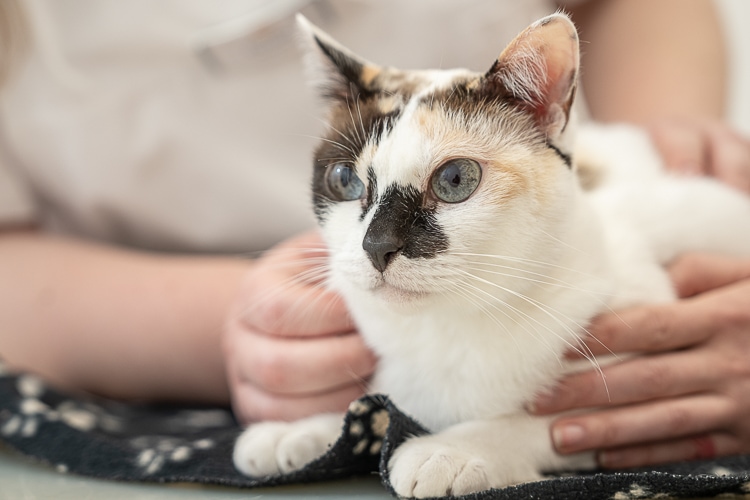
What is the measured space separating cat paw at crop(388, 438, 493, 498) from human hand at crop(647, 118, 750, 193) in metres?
0.63

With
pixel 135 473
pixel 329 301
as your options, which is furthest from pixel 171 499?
pixel 329 301

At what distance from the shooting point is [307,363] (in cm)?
79

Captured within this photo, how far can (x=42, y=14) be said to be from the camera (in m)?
1.14

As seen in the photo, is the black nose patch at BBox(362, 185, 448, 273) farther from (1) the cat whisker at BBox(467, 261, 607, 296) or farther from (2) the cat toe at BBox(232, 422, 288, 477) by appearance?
(2) the cat toe at BBox(232, 422, 288, 477)

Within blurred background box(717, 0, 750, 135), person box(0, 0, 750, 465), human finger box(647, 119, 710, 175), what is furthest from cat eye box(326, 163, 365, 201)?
blurred background box(717, 0, 750, 135)

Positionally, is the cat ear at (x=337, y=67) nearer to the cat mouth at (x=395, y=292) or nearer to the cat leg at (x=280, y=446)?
the cat mouth at (x=395, y=292)

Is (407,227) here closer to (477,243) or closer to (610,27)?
(477,243)

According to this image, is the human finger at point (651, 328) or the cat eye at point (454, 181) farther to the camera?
the human finger at point (651, 328)

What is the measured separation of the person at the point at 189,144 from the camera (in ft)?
3.45

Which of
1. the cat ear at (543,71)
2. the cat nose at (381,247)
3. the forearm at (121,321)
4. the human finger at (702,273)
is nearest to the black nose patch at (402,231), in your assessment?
the cat nose at (381,247)

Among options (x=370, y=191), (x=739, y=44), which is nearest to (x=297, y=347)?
(x=370, y=191)

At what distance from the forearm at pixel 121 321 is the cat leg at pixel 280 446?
0.31m

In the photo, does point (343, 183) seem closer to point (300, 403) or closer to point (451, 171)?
point (451, 171)

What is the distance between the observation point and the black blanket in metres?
0.58
